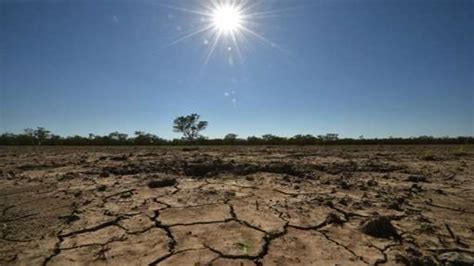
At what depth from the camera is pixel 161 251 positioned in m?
2.44

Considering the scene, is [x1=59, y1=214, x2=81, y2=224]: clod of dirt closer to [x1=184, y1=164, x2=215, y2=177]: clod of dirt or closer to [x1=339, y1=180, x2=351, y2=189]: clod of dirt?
[x1=184, y1=164, x2=215, y2=177]: clod of dirt

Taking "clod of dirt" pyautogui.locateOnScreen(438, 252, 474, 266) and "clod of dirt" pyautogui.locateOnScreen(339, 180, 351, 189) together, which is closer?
"clod of dirt" pyautogui.locateOnScreen(438, 252, 474, 266)

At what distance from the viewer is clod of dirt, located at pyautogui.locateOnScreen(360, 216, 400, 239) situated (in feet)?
8.84

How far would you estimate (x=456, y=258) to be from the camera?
7.31ft

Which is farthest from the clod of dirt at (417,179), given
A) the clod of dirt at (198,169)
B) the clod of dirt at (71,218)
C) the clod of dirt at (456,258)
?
the clod of dirt at (71,218)

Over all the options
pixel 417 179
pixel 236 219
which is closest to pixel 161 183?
pixel 236 219

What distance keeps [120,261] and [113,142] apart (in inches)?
853

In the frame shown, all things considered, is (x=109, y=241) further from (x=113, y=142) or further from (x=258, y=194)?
(x=113, y=142)

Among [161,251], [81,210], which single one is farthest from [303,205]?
[81,210]

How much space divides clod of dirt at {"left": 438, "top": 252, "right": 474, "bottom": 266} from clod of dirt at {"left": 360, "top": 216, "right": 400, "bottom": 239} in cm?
40

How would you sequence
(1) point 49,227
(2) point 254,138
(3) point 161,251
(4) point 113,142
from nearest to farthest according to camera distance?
(3) point 161,251 → (1) point 49,227 → (4) point 113,142 → (2) point 254,138

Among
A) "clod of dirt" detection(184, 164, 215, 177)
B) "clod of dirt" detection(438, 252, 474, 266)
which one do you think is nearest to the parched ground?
"clod of dirt" detection(438, 252, 474, 266)

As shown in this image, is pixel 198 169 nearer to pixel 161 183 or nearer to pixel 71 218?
pixel 161 183

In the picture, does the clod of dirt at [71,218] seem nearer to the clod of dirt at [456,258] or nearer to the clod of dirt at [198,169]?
the clod of dirt at [198,169]
